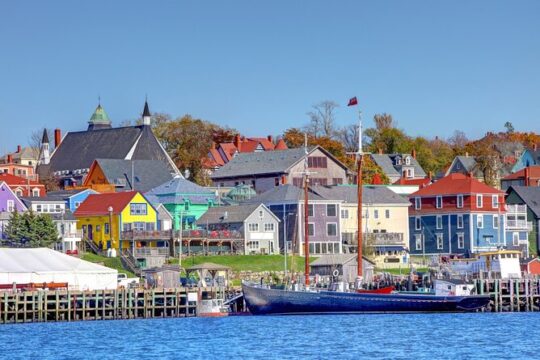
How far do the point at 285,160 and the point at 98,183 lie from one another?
2025 cm

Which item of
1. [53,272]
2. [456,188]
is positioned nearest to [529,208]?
[456,188]

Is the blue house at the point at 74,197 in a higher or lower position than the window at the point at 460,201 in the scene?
higher

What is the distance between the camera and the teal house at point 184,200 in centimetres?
13012

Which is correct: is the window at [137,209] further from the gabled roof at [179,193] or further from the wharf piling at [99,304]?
the wharf piling at [99,304]

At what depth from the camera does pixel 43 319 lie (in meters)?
87.9

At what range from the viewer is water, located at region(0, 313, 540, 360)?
64688 millimetres

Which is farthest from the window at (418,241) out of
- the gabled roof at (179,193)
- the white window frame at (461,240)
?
the gabled roof at (179,193)

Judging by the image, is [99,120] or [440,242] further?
[99,120]

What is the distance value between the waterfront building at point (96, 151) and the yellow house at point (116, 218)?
996 inches

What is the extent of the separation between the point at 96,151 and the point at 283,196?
1530 inches

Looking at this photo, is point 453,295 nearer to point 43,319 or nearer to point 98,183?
point 43,319

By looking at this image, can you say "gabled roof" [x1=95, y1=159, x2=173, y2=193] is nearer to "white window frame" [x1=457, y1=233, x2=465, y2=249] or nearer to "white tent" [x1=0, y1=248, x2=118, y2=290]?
"white window frame" [x1=457, y1=233, x2=465, y2=249]

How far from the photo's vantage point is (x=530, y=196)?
137 m

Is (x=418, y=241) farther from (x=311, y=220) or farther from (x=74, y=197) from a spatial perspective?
(x=74, y=197)
